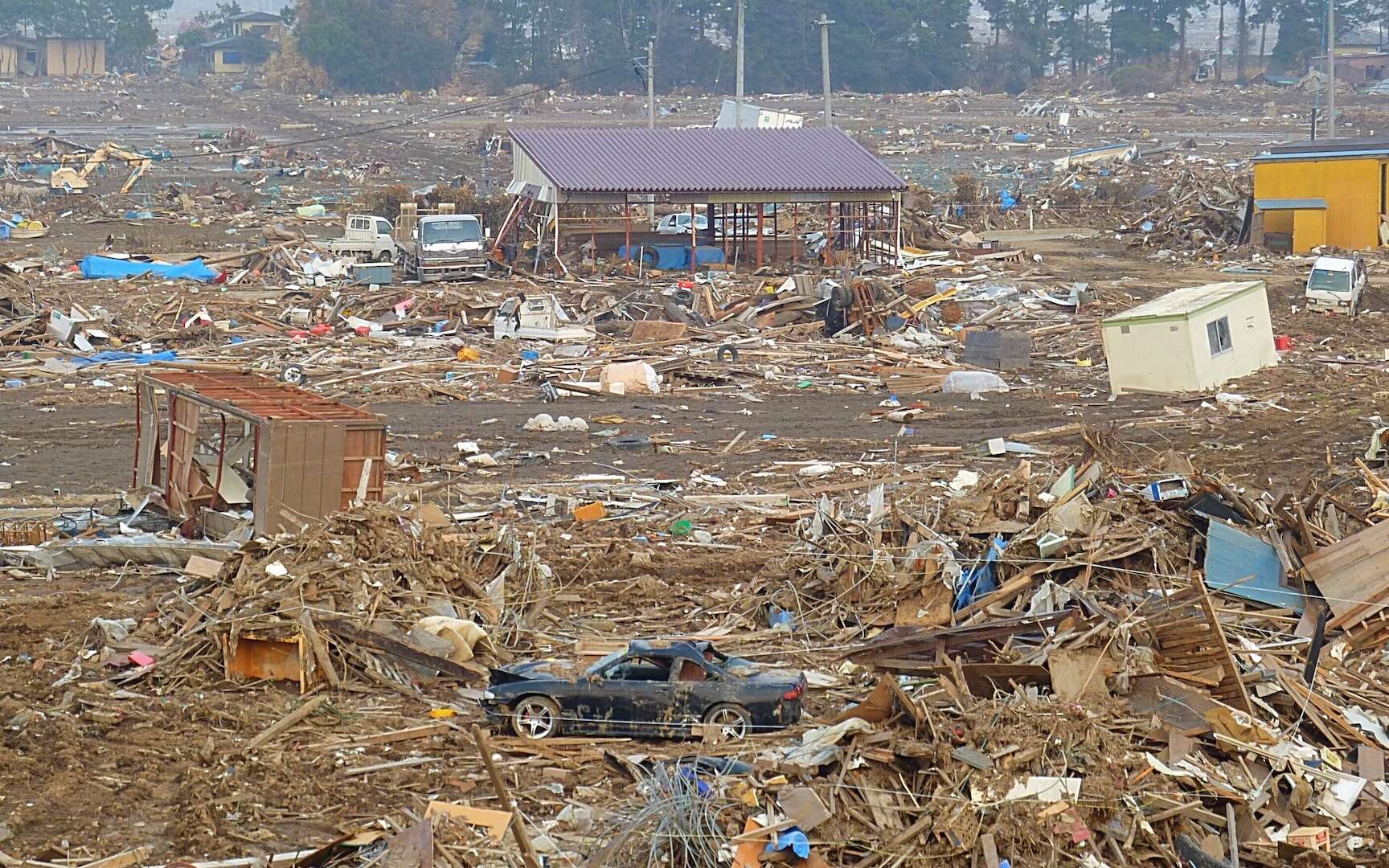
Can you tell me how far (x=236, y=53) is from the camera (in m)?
111

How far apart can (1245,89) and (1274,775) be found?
316 ft

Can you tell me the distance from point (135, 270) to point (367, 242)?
5.53 metres

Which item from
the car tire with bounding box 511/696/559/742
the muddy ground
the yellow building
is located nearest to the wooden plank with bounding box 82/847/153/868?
the muddy ground

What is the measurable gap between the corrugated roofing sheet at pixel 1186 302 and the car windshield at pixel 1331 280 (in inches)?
248

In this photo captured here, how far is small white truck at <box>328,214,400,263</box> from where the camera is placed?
Result: 3922cm

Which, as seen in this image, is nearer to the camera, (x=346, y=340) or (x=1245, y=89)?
(x=346, y=340)

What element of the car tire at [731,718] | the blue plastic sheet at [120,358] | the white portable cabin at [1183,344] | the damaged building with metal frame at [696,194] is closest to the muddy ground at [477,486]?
the car tire at [731,718]

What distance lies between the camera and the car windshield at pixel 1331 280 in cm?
3281

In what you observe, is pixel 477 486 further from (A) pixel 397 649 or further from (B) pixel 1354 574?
(B) pixel 1354 574

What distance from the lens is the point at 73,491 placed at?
762 inches

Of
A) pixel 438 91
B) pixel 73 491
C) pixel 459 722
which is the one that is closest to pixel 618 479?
pixel 73 491

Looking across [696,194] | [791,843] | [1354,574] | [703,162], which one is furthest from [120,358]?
[791,843]

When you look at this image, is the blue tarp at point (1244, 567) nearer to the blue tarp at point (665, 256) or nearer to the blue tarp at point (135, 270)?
the blue tarp at point (665, 256)

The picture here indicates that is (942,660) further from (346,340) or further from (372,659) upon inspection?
(346,340)
